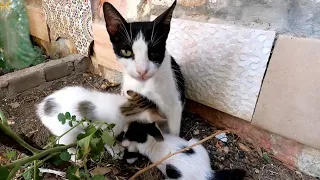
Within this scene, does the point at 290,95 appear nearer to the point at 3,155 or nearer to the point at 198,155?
the point at 198,155

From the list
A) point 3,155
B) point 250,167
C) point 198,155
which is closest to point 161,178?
point 198,155

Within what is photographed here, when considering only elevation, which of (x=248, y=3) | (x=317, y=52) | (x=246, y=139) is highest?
(x=248, y=3)

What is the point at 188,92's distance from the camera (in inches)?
57.9

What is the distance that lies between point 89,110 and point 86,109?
0.01 metres

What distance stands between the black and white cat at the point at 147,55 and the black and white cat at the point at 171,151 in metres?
0.14

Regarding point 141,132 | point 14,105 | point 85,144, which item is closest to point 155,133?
point 141,132

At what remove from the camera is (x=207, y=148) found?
4.19ft

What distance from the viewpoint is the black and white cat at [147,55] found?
1.06 metres

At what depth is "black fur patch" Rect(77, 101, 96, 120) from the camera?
120 centimetres

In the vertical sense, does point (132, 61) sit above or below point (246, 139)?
above

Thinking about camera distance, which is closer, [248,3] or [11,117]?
[248,3]

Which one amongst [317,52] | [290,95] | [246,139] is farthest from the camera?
[246,139]

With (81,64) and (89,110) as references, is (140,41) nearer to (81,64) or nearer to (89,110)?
(89,110)

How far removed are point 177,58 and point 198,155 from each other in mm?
595
